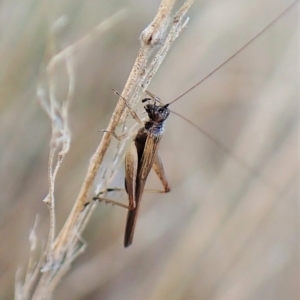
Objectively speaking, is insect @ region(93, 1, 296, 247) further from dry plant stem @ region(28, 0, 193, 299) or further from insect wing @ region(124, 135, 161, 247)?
dry plant stem @ region(28, 0, 193, 299)

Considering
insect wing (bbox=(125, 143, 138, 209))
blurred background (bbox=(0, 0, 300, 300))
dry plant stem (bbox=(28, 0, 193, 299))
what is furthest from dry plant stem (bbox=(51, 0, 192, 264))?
blurred background (bbox=(0, 0, 300, 300))

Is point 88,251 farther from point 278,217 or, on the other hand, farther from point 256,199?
point 278,217

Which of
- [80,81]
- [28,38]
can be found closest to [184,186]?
[80,81]

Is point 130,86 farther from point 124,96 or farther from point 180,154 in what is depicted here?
point 180,154

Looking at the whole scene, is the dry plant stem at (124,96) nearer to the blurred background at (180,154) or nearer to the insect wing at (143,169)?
the insect wing at (143,169)

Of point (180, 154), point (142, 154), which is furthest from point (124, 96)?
point (180, 154)

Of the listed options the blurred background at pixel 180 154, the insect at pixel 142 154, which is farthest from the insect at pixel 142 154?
the blurred background at pixel 180 154
